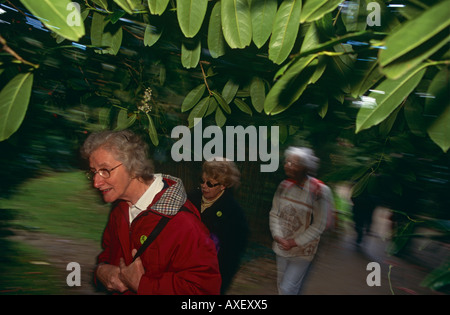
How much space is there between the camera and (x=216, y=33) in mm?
827

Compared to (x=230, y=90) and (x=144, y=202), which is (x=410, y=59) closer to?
(x=230, y=90)

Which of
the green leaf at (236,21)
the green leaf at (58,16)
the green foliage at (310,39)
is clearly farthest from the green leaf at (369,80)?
the green leaf at (58,16)

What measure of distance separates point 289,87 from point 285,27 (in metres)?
0.16

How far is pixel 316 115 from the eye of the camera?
140 cm

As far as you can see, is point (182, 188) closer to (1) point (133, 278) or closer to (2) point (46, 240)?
(1) point (133, 278)

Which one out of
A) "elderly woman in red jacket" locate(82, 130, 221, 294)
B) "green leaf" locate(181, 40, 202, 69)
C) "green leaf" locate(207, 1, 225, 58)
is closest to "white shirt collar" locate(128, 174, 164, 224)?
"elderly woman in red jacket" locate(82, 130, 221, 294)

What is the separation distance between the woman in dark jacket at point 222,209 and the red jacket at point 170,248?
0.39 ft

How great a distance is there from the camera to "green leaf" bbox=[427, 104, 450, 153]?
0.54 meters

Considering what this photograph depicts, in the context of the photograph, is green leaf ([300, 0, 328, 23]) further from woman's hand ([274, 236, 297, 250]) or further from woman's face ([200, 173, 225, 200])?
woman's hand ([274, 236, 297, 250])

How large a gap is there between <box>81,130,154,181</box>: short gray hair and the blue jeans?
108 cm

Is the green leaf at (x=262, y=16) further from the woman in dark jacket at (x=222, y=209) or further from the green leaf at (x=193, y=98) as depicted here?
the woman in dark jacket at (x=222, y=209)

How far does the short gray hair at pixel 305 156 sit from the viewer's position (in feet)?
5.68

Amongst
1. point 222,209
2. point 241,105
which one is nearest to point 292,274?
point 222,209

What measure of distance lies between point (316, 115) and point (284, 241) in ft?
2.79
